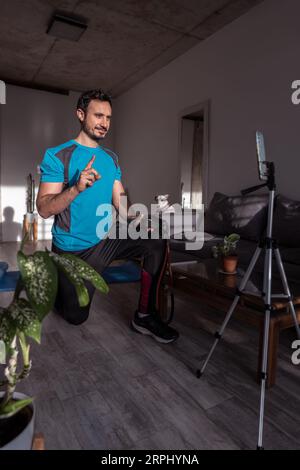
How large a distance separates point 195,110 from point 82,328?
3220 mm

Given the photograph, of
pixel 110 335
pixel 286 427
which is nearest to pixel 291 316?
pixel 286 427

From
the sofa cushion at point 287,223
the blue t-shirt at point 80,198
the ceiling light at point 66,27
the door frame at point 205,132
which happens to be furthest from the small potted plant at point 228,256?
the ceiling light at point 66,27

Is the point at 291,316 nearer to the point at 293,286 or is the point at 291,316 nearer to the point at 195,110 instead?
the point at 293,286

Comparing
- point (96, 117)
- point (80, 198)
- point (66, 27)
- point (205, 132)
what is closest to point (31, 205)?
point (66, 27)

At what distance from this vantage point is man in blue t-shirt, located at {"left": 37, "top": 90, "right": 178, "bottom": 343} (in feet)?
5.70

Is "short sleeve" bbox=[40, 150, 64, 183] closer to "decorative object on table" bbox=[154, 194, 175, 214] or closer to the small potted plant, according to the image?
the small potted plant

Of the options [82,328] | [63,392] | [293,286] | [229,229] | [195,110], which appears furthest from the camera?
[195,110]

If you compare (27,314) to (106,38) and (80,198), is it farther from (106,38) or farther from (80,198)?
(106,38)

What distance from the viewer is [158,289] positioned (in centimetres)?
197

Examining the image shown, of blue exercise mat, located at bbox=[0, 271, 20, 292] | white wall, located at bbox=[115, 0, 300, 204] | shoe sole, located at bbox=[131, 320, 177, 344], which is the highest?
white wall, located at bbox=[115, 0, 300, 204]

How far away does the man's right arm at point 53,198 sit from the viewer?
140cm

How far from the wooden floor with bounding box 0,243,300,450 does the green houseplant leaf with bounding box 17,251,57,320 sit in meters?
0.69

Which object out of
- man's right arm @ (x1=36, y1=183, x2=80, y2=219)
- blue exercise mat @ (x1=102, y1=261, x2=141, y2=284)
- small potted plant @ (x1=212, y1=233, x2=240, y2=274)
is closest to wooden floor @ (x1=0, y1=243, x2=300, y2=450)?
blue exercise mat @ (x1=102, y1=261, x2=141, y2=284)

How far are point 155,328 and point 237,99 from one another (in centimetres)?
279
